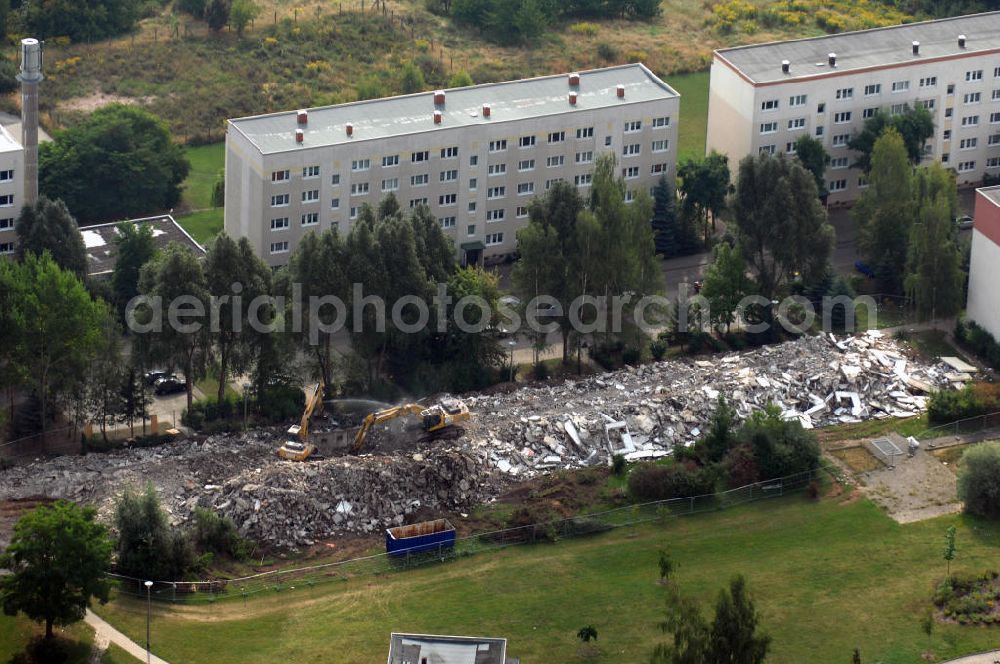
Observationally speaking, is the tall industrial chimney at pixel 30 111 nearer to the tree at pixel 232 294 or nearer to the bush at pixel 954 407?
the tree at pixel 232 294

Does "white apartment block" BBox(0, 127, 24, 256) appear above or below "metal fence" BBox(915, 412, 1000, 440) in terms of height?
above

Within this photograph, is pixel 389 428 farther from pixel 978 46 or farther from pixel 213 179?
pixel 978 46

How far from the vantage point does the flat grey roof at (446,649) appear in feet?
265

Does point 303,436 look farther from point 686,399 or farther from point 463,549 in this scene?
point 686,399

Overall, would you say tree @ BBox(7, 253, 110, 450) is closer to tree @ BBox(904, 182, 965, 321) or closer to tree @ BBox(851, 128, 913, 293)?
tree @ BBox(904, 182, 965, 321)

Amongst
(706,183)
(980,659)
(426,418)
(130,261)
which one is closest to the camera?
(980,659)

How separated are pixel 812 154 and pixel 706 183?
275 inches

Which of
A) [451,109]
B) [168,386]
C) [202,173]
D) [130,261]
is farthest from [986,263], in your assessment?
[202,173]

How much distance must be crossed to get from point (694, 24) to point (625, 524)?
7835 cm

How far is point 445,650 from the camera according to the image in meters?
81.3

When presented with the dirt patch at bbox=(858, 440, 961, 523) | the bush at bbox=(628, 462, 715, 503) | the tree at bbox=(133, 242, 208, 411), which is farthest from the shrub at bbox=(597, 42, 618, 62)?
the bush at bbox=(628, 462, 715, 503)

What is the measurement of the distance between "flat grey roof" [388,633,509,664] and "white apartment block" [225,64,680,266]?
35.2 m

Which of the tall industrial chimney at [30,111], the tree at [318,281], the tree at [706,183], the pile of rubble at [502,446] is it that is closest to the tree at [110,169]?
the tall industrial chimney at [30,111]

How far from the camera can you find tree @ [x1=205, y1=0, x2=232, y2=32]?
5945 inches
